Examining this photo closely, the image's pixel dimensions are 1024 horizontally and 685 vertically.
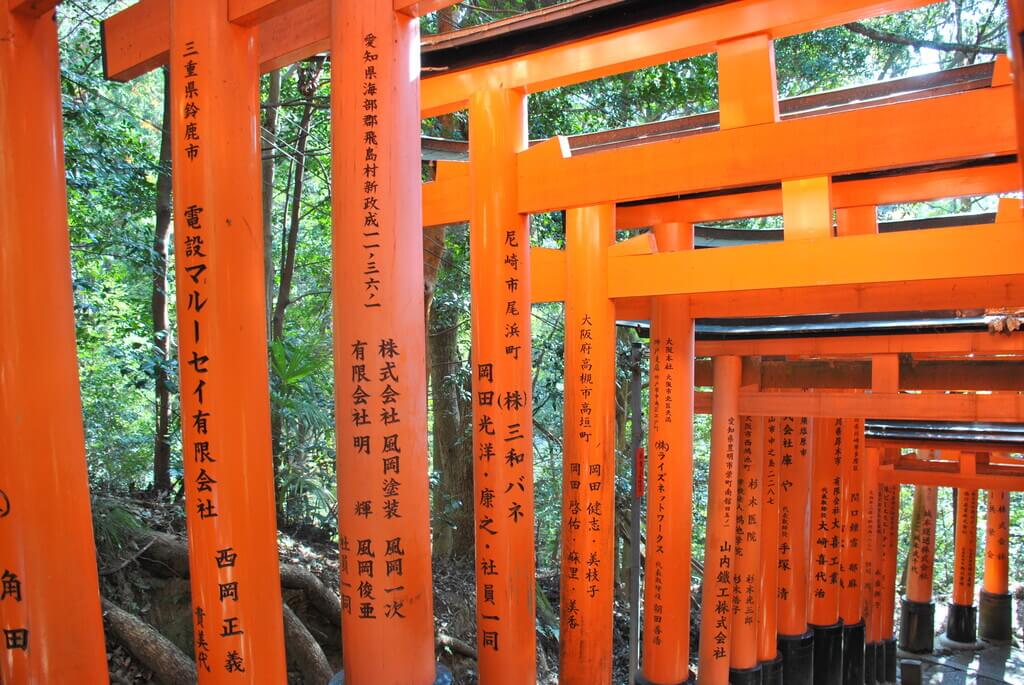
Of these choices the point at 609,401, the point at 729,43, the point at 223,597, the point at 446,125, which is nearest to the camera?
the point at 223,597

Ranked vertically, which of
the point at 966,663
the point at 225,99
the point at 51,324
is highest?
the point at 225,99

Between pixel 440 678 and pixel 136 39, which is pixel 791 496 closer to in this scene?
pixel 440 678

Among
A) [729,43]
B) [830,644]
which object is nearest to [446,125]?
[729,43]

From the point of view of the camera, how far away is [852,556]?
33.0ft

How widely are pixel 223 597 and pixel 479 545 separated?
5.39ft

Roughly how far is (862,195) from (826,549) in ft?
16.5

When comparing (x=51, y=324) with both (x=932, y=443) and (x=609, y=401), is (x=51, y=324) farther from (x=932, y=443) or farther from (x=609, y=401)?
(x=932, y=443)

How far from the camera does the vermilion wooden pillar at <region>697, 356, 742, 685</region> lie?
705 cm

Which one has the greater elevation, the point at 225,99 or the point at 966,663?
the point at 225,99

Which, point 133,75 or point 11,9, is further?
point 133,75

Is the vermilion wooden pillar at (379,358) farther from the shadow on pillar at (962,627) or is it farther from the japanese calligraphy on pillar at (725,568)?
the shadow on pillar at (962,627)

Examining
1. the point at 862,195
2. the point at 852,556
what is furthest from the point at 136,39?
the point at 852,556

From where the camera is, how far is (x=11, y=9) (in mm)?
3102

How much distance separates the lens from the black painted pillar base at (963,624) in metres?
14.3
